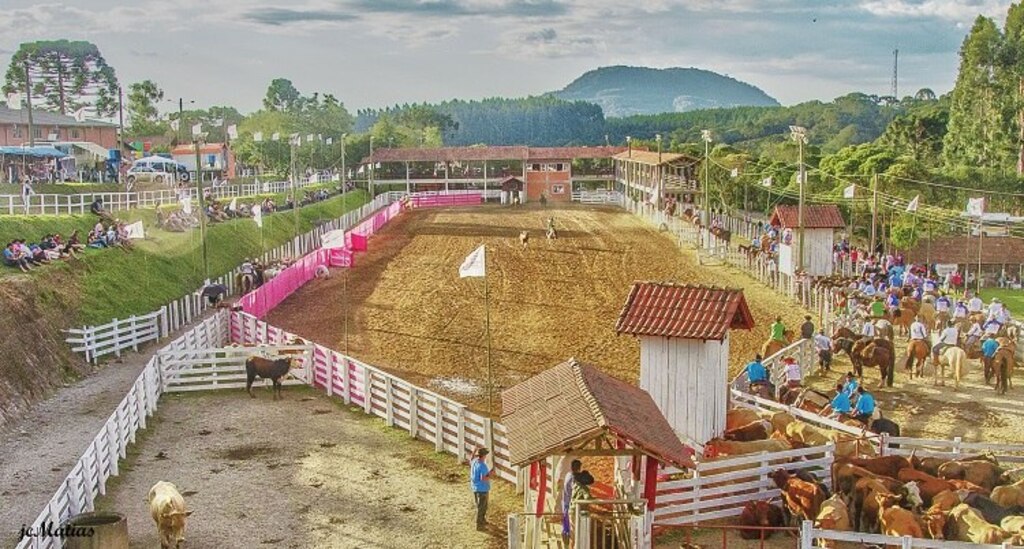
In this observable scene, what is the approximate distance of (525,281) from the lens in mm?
40938

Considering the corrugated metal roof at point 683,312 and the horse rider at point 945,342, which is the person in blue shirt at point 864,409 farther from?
the horse rider at point 945,342

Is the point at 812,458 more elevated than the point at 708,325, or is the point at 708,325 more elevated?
the point at 708,325

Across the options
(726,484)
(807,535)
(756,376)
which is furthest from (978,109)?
(807,535)

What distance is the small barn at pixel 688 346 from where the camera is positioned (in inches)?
695

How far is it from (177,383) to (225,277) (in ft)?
53.6

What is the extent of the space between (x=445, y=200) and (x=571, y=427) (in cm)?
7040

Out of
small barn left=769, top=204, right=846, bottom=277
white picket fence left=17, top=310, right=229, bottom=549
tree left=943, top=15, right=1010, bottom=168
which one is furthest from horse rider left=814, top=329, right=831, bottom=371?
tree left=943, top=15, right=1010, bottom=168

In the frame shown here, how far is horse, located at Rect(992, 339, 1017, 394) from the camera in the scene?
23.6m

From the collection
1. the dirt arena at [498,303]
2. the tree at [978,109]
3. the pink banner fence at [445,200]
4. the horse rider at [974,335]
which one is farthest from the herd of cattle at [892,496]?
the tree at [978,109]

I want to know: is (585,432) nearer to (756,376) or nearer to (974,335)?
(756,376)

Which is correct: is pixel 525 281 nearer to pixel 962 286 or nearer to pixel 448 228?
pixel 448 228

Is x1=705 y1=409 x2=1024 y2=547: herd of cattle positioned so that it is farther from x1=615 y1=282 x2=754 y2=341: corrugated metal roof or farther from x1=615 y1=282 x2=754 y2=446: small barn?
x1=615 y1=282 x2=754 y2=341: corrugated metal roof

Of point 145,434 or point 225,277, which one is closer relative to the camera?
point 145,434

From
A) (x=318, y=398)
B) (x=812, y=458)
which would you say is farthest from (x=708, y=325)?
(x=318, y=398)
